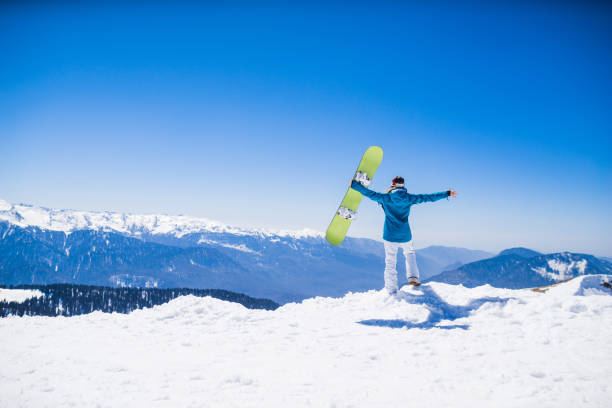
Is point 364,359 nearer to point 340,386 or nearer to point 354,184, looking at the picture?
point 340,386

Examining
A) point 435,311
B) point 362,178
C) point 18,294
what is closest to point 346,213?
point 362,178

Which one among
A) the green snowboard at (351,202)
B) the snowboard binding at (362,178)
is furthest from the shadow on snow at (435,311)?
the snowboard binding at (362,178)

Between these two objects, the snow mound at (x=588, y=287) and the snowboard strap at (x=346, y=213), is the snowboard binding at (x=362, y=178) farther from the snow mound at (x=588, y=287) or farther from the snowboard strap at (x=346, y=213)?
the snow mound at (x=588, y=287)

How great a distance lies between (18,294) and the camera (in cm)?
13600

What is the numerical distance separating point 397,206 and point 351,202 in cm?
382

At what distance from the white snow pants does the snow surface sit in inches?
20.6

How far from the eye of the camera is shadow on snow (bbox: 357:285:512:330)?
298 inches

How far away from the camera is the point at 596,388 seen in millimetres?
3807

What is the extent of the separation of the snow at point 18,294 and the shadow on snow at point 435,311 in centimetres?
17021

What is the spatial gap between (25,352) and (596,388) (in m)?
10.5

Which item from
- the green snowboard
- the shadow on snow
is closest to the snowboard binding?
the green snowboard

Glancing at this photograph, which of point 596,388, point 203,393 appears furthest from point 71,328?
point 596,388

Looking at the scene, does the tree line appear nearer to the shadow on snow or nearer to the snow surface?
the snow surface

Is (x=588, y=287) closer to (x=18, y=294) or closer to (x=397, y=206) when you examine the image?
(x=397, y=206)
